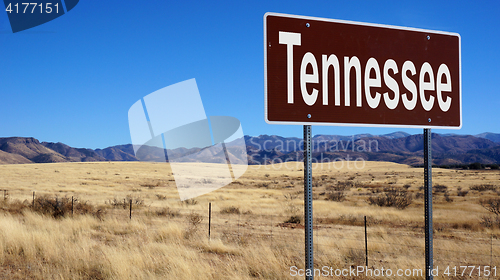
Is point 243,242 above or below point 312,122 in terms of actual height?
below

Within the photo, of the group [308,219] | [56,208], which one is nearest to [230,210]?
[56,208]

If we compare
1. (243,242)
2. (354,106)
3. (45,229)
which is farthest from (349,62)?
(45,229)

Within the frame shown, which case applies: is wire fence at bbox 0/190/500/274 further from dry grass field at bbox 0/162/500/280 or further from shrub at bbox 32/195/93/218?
shrub at bbox 32/195/93/218

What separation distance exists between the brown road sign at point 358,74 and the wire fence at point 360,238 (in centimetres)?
596

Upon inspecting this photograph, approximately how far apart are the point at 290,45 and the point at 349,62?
0.61m

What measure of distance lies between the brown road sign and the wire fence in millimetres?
5959

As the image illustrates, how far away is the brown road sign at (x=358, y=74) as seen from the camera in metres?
2.78

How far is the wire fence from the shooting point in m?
9.13

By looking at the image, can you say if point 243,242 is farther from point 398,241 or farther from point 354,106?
point 354,106

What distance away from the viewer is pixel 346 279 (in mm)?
6918

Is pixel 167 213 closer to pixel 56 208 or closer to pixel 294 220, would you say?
pixel 56 208

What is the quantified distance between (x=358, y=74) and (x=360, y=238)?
10059mm

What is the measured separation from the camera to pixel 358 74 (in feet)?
9.87
